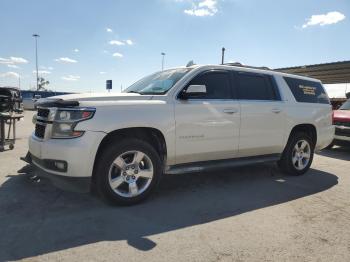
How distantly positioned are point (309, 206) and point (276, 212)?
635 mm

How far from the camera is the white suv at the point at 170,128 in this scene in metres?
4.10

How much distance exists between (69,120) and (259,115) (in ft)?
10.3

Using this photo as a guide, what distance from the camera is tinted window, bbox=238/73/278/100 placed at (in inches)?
224

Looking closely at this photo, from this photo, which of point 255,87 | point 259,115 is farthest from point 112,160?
point 255,87

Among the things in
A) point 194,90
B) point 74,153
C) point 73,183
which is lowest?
point 73,183

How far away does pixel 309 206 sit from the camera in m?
4.80

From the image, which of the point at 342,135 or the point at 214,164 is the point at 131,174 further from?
the point at 342,135

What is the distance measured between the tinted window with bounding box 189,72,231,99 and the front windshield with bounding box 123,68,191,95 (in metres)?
0.25

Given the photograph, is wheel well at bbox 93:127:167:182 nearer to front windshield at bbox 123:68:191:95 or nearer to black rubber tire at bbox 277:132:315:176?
front windshield at bbox 123:68:191:95

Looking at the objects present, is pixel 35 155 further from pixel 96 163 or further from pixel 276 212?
pixel 276 212

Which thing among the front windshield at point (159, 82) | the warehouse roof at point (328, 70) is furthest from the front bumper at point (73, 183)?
the warehouse roof at point (328, 70)

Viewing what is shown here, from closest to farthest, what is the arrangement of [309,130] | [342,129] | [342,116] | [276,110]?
[276,110] → [309,130] → [342,129] → [342,116]

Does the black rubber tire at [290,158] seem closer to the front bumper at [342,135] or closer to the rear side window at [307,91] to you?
the rear side window at [307,91]

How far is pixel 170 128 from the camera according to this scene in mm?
4688
